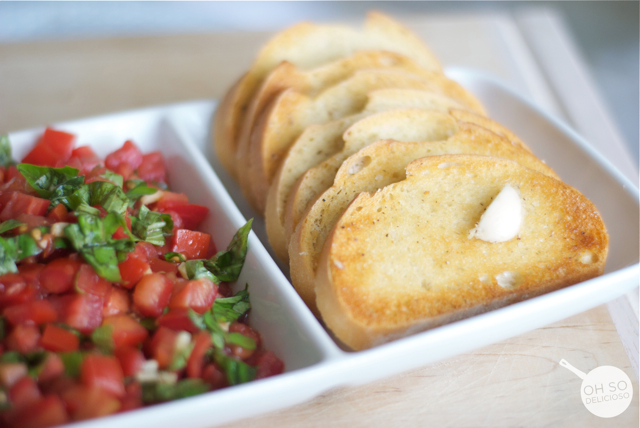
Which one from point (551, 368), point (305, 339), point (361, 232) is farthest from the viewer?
point (551, 368)

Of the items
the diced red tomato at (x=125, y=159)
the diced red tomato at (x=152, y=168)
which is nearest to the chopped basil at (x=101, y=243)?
the diced red tomato at (x=125, y=159)

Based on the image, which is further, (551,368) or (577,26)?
(577,26)

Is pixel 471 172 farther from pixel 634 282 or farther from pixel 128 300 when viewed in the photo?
pixel 128 300

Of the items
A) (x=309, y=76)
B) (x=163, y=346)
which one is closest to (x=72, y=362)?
(x=163, y=346)

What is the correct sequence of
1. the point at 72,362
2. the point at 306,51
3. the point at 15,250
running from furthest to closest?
1. the point at 306,51
2. the point at 15,250
3. the point at 72,362

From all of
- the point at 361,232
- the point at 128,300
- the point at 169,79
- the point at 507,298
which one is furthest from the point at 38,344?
the point at 169,79

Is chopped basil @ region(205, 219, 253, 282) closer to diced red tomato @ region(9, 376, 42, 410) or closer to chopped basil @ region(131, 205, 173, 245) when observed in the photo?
chopped basil @ region(131, 205, 173, 245)

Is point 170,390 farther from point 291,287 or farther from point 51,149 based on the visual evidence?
point 51,149

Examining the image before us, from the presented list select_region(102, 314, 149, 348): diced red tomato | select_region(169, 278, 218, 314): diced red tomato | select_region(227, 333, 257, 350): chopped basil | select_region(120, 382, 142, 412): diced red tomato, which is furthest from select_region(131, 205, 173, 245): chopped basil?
select_region(120, 382, 142, 412): diced red tomato
